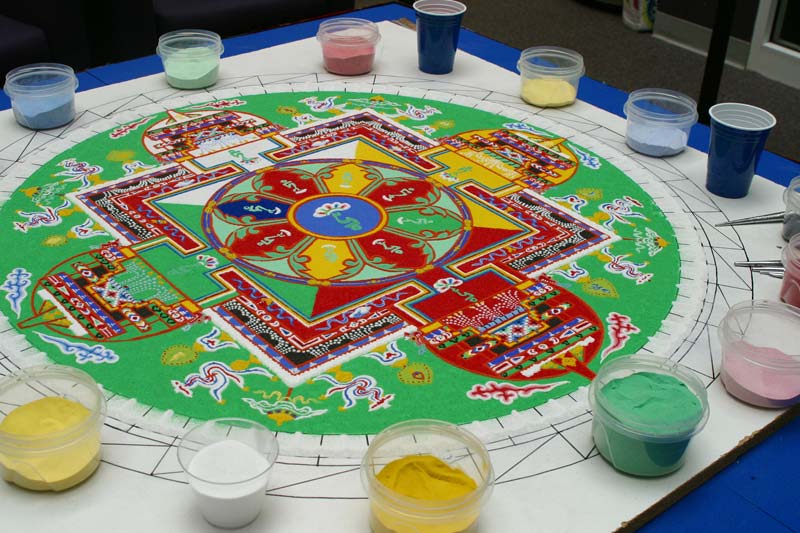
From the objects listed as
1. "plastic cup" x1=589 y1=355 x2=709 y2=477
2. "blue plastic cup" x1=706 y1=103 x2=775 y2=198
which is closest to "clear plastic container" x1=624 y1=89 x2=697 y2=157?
"blue plastic cup" x1=706 y1=103 x2=775 y2=198

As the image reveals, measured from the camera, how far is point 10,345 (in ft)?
6.81

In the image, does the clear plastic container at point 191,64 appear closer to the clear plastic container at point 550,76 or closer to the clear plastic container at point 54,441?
the clear plastic container at point 550,76

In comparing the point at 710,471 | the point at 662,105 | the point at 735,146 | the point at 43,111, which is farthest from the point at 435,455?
the point at 43,111

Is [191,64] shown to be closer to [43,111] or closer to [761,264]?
[43,111]

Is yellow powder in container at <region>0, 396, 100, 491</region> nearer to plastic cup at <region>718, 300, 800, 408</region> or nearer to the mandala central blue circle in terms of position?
the mandala central blue circle

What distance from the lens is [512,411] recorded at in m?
1.94

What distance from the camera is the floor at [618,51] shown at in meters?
5.10

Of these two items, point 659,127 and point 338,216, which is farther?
point 659,127

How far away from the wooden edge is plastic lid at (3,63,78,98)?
2.23m

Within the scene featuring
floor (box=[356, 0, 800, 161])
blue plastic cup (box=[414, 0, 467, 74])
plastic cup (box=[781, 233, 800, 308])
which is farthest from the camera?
floor (box=[356, 0, 800, 161])

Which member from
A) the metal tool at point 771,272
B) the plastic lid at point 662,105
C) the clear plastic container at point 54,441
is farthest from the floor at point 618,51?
the clear plastic container at point 54,441

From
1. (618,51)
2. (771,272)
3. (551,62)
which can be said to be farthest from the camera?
(618,51)

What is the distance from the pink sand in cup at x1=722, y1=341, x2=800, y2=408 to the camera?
1906 millimetres

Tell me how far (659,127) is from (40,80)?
2.02 meters
